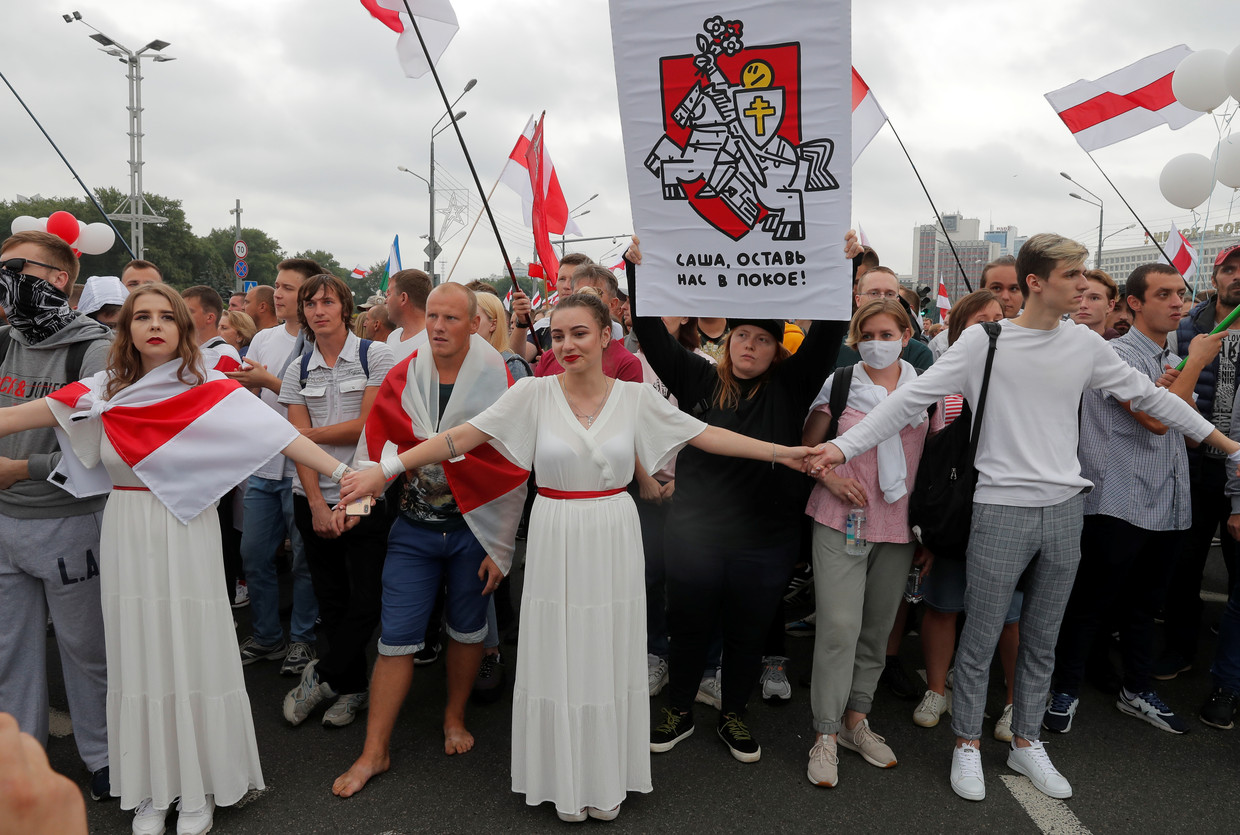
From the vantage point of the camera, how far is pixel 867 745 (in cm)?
357

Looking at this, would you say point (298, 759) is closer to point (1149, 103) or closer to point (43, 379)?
point (43, 379)

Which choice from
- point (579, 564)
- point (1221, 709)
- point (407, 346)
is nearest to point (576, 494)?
point (579, 564)

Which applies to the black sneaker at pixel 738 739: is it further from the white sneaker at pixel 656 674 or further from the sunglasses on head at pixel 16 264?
the sunglasses on head at pixel 16 264

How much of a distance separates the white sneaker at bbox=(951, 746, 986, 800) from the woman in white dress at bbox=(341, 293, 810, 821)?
1325 mm

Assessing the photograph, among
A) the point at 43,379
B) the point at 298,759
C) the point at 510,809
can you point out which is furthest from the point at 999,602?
the point at 43,379

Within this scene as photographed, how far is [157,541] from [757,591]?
7.90ft

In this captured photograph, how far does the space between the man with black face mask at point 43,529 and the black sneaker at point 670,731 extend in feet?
7.60

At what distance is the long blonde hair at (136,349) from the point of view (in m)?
3.03

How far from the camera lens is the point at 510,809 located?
10.4ft

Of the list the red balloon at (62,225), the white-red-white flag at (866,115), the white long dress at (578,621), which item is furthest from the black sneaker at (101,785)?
the white-red-white flag at (866,115)

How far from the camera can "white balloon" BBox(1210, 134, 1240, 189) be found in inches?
235

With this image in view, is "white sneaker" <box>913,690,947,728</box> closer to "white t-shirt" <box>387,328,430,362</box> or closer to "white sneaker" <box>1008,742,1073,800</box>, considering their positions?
"white sneaker" <box>1008,742,1073,800</box>

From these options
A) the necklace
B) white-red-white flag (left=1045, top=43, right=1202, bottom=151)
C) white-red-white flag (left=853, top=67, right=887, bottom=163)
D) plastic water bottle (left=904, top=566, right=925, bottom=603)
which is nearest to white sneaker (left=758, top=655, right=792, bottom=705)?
plastic water bottle (left=904, top=566, right=925, bottom=603)

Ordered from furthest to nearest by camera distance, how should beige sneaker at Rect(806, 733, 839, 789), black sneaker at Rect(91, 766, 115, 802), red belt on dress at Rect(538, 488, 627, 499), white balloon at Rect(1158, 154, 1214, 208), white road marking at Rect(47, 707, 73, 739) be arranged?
white balloon at Rect(1158, 154, 1214, 208)
white road marking at Rect(47, 707, 73, 739)
beige sneaker at Rect(806, 733, 839, 789)
black sneaker at Rect(91, 766, 115, 802)
red belt on dress at Rect(538, 488, 627, 499)
